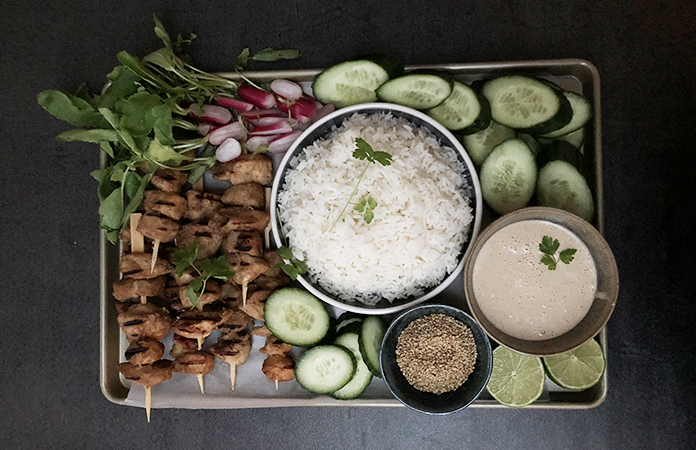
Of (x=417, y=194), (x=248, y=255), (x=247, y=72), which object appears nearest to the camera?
(x=417, y=194)

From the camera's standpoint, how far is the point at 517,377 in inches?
90.6

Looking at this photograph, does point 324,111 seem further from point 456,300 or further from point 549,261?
point 549,261

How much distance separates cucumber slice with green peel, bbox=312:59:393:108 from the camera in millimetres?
2277

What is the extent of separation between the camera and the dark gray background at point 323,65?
8.52ft

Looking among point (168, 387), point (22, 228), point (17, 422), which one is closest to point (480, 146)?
point (168, 387)

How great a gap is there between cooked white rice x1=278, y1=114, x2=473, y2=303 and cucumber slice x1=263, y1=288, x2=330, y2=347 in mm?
173

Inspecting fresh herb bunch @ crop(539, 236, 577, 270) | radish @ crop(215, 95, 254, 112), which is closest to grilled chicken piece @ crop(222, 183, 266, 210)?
radish @ crop(215, 95, 254, 112)

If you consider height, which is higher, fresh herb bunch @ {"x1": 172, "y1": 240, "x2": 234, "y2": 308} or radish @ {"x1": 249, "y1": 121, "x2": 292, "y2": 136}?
radish @ {"x1": 249, "y1": 121, "x2": 292, "y2": 136}

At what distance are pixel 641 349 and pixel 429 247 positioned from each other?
1.31 metres

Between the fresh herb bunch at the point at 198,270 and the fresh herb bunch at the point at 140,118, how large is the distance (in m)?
0.35

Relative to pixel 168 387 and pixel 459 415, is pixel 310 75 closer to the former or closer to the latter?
pixel 168 387

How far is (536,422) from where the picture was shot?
8.66ft

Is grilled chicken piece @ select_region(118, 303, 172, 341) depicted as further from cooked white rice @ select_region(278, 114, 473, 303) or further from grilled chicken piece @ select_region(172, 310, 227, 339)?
cooked white rice @ select_region(278, 114, 473, 303)

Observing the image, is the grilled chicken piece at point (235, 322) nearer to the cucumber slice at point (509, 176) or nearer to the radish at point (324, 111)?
the radish at point (324, 111)
